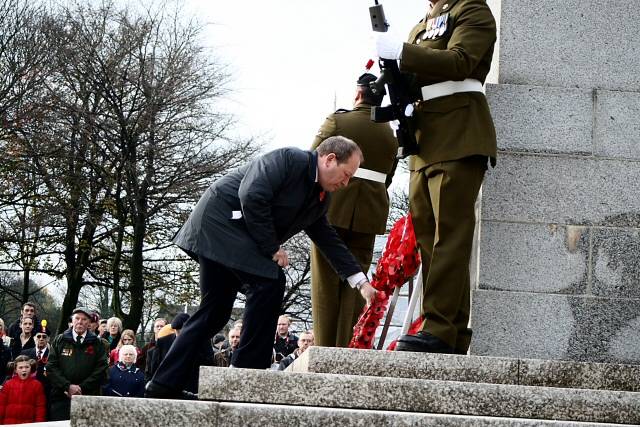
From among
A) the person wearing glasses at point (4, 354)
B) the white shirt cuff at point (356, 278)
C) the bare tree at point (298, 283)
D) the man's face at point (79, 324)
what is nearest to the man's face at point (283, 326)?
the man's face at point (79, 324)

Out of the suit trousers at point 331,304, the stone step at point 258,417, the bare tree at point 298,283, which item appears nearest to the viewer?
the stone step at point 258,417

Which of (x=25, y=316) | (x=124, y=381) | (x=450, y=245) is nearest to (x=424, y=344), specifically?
(x=450, y=245)

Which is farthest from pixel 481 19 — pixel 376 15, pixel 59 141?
pixel 59 141

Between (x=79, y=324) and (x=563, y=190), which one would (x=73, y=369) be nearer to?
(x=79, y=324)

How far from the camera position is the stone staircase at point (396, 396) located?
4625 mm

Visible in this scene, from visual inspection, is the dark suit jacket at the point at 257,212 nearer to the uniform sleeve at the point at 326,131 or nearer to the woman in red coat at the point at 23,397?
the uniform sleeve at the point at 326,131

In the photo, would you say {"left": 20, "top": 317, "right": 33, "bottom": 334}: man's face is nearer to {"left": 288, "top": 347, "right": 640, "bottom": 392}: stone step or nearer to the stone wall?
the stone wall

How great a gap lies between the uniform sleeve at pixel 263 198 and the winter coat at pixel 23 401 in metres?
5.68

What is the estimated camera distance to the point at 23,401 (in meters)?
11.4

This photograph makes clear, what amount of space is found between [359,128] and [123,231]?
15653mm

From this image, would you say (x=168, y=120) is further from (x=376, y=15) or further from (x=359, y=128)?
(x=376, y=15)

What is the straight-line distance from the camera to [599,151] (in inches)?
286

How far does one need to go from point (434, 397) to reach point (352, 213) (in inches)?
120

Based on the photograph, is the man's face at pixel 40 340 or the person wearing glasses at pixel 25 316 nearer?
the man's face at pixel 40 340
